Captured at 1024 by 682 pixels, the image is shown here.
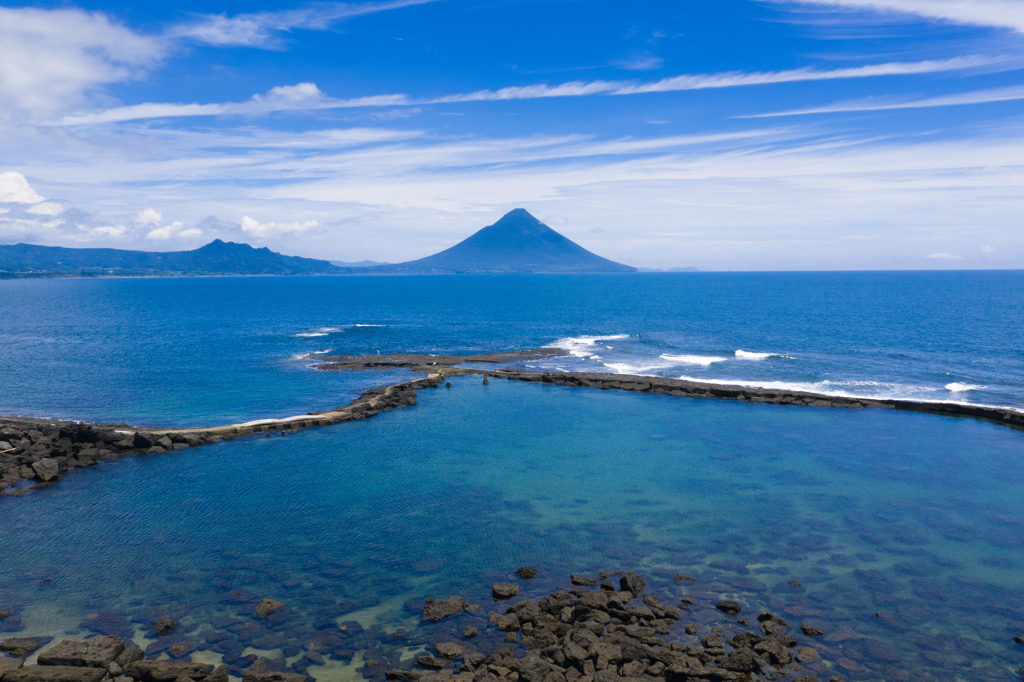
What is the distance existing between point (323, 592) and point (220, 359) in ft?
183

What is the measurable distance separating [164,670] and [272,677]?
10.5 ft

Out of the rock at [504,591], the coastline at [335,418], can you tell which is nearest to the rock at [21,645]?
the rock at [504,591]

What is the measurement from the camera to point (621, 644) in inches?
737

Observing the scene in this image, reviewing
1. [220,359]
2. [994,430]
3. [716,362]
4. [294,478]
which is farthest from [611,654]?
[220,359]

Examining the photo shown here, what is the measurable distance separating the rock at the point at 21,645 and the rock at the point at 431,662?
12129mm

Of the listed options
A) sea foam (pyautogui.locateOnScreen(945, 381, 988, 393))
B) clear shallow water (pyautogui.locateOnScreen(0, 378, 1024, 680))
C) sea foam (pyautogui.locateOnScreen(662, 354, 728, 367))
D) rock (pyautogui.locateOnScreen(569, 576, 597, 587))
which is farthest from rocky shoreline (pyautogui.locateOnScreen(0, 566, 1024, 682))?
sea foam (pyautogui.locateOnScreen(662, 354, 728, 367))

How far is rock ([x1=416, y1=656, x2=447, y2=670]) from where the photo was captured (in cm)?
1786

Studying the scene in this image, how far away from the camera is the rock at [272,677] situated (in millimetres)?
16875

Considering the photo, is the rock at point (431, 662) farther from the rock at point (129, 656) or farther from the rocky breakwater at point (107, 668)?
the rock at point (129, 656)

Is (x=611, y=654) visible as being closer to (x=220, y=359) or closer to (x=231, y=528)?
(x=231, y=528)

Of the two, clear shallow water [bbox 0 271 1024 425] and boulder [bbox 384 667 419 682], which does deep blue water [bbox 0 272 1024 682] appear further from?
boulder [bbox 384 667 419 682]

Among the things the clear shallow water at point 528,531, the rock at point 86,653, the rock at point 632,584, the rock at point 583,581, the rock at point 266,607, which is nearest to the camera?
the rock at point 86,653

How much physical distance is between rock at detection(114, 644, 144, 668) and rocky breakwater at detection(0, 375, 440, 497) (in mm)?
18537

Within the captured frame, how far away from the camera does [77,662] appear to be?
1720 centimetres
